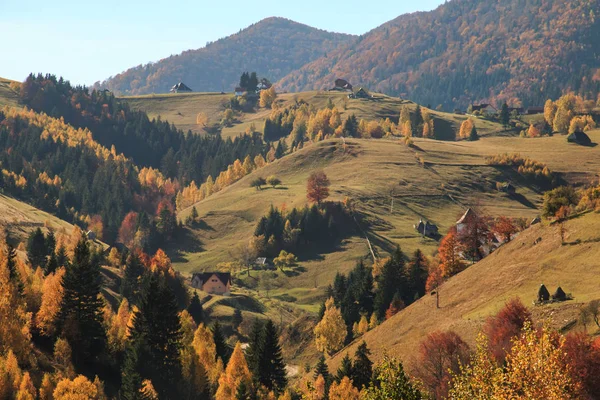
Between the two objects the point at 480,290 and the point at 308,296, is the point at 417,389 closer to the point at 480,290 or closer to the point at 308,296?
the point at 480,290

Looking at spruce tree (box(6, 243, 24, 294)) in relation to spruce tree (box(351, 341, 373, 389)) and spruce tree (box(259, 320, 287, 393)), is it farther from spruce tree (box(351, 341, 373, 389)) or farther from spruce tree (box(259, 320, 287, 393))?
spruce tree (box(351, 341, 373, 389))

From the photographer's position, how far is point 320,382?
3300 inches

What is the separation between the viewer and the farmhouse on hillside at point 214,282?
160 meters

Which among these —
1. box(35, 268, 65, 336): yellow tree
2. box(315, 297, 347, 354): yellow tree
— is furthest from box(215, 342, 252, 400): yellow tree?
box(315, 297, 347, 354): yellow tree

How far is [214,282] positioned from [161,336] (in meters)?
74.7

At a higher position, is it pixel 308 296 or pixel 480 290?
pixel 480 290

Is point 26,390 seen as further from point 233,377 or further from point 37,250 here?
point 37,250

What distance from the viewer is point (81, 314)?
85.7 m

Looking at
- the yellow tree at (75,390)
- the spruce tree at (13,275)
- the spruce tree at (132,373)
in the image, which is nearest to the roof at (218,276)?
the spruce tree at (13,275)

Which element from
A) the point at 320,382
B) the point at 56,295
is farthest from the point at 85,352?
the point at 320,382

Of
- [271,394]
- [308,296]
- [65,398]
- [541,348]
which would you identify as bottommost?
[308,296]

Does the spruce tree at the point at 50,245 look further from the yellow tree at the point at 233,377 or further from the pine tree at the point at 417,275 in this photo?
the pine tree at the point at 417,275

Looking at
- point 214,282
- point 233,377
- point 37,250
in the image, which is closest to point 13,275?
point 233,377

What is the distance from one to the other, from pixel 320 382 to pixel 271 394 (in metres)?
5.41
